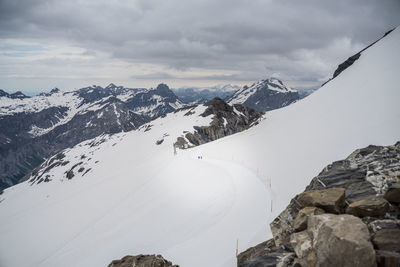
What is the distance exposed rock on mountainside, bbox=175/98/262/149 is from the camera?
283ft

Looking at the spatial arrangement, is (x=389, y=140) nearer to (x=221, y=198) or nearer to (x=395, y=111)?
(x=395, y=111)

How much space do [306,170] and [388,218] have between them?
15.1 metres

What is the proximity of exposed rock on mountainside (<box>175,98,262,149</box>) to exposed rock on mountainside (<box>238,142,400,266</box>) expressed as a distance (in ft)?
218

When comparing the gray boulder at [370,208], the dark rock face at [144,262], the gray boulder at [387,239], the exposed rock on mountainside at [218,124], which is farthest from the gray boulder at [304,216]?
the exposed rock on mountainside at [218,124]

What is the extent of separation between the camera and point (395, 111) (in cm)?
2098

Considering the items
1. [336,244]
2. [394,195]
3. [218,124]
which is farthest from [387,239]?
[218,124]

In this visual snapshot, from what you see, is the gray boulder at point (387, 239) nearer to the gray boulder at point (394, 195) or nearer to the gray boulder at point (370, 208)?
the gray boulder at point (370, 208)

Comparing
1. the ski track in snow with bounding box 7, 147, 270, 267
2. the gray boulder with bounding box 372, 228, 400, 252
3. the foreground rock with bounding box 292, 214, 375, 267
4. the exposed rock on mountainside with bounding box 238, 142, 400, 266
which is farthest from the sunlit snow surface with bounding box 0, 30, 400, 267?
the gray boulder with bounding box 372, 228, 400, 252

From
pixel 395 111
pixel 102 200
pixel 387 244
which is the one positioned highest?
pixel 395 111

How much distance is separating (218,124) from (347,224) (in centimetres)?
9772

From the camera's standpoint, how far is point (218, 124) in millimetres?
103812

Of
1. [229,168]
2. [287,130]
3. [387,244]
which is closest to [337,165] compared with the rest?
[387,244]

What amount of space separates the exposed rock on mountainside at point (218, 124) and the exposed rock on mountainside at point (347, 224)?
6654 cm

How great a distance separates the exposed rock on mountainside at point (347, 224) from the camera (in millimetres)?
5898
